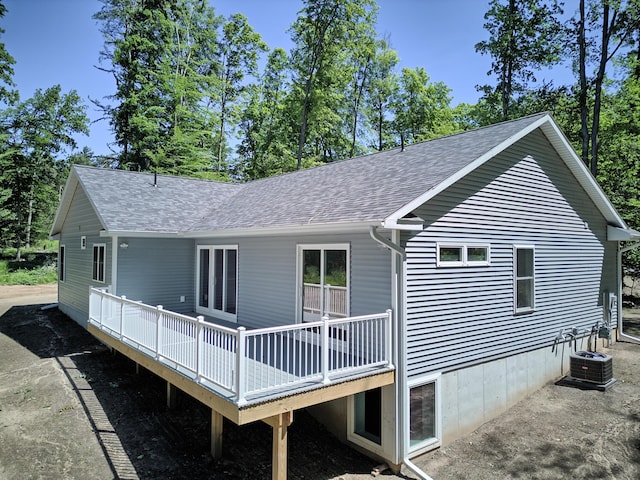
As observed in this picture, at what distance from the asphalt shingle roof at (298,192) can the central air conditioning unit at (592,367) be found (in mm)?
5744

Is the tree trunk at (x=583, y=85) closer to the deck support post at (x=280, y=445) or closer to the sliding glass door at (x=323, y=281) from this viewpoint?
the sliding glass door at (x=323, y=281)

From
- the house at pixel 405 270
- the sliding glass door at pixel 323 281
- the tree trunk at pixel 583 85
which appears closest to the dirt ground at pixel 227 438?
the house at pixel 405 270

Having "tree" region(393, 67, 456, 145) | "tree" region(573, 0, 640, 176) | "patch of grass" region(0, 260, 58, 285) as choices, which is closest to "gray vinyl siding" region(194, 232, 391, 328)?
"tree" region(573, 0, 640, 176)

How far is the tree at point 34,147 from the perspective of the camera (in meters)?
29.0

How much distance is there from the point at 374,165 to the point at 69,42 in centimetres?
1301

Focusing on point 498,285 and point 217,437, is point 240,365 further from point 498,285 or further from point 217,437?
point 498,285

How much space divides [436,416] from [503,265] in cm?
345

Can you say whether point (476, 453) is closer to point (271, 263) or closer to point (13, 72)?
point (271, 263)

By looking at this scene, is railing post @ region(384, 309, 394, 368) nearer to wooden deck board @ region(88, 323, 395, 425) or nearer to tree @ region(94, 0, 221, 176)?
wooden deck board @ region(88, 323, 395, 425)

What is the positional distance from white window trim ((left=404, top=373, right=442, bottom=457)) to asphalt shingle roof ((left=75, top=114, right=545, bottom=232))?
297 cm

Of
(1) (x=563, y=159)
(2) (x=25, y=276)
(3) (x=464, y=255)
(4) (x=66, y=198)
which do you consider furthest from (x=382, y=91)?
(2) (x=25, y=276)

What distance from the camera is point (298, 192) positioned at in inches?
419

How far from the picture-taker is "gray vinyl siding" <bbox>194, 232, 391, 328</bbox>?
22.5ft

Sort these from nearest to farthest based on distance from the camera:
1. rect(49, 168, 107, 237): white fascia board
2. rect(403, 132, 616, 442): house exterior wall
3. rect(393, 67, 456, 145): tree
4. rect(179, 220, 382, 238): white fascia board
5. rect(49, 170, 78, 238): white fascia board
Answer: rect(179, 220, 382, 238): white fascia board → rect(403, 132, 616, 442): house exterior wall → rect(49, 168, 107, 237): white fascia board → rect(49, 170, 78, 238): white fascia board → rect(393, 67, 456, 145): tree
